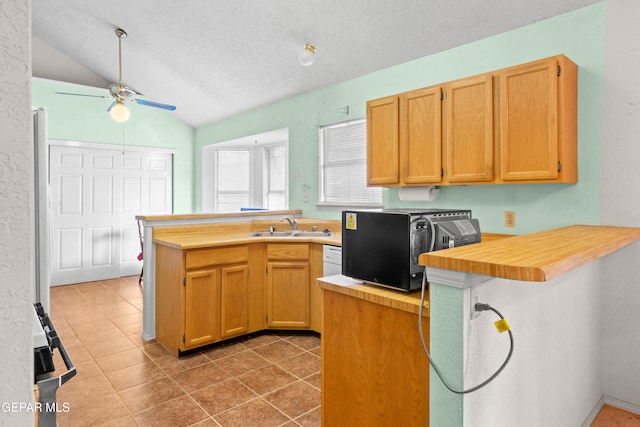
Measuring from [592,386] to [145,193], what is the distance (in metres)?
6.11

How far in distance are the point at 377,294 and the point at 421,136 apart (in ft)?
5.77

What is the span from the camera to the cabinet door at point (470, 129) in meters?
2.55

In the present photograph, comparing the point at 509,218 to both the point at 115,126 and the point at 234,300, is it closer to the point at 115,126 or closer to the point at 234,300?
the point at 234,300

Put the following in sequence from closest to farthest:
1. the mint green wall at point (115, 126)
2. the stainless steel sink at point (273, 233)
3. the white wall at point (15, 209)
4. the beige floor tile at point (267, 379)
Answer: the white wall at point (15, 209) < the beige floor tile at point (267, 379) < the stainless steel sink at point (273, 233) < the mint green wall at point (115, 126)

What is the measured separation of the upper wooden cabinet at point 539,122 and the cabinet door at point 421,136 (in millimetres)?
471

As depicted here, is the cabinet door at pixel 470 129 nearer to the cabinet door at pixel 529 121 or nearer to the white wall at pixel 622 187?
the cabinet door at pixel 529 121

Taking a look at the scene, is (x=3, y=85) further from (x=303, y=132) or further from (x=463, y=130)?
(x=303, y=132)

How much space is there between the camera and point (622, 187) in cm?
229

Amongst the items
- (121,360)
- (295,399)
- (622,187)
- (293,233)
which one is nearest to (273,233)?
(293,233)

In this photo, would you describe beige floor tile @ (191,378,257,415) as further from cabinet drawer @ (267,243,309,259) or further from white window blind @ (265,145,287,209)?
white window blind @ (265,145,287,209)

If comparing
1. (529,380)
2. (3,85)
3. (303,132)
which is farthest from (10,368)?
(303,132)

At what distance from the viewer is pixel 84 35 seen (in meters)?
4.79

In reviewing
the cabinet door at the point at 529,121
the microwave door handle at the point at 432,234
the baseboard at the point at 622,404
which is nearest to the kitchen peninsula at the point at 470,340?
the microwave door handle at the point at 432,234

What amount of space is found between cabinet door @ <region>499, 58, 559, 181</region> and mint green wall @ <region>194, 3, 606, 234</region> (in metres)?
0.34
